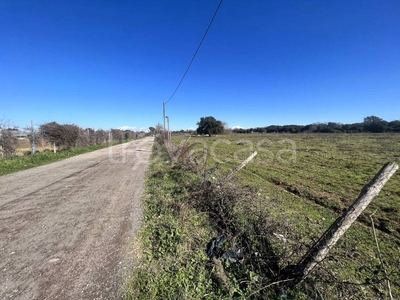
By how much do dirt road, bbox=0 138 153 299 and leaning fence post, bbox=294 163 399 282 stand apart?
93.4 inches

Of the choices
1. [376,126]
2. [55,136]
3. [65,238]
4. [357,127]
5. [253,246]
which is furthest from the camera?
[357,127]

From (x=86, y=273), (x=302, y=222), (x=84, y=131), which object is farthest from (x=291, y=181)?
(x=84, y=131)

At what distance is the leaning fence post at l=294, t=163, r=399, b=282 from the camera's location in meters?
2.08

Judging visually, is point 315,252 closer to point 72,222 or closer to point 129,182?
point 72,222

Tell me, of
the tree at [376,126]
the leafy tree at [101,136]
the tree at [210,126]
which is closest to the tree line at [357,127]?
the tree at [376,126]

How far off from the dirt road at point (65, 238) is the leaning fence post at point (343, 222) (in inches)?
93.4

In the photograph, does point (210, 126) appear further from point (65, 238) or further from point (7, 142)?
point (65, 238)

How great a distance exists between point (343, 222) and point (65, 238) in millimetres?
4511

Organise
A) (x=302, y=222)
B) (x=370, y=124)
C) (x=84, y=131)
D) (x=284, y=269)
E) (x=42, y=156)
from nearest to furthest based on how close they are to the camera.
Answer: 1. (x=284, y=269)
2. (x=302, y=222)
3. (x=42, y=156)
4. (x=84, y=131)
5. (x=370, y=124)

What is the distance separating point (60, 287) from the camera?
2.42 m

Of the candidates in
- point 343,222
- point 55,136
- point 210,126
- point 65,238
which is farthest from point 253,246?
point 210,126

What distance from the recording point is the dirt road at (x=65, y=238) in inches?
96.5

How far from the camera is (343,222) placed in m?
2.18

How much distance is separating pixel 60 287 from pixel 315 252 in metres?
3.26
